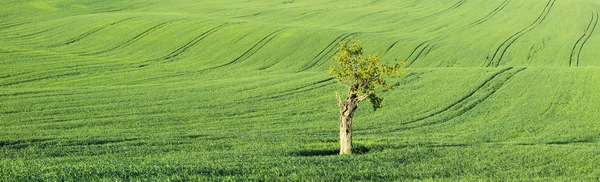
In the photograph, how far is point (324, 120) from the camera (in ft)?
101

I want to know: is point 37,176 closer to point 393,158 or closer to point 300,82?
point 393,158

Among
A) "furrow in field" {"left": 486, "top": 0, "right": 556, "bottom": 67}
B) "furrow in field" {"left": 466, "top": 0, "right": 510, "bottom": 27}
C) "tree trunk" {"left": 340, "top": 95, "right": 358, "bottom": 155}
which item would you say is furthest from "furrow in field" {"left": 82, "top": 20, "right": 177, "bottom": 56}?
"tree trunk" {"left": 340, "top": 95, "right": 358, "bottom": 155}

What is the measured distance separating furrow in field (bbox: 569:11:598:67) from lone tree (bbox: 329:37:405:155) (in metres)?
41.3

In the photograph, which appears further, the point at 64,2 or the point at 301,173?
the point at 64,2

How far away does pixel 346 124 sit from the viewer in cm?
2111

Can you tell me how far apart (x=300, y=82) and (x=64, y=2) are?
153ft

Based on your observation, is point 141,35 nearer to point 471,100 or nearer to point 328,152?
point 471,100

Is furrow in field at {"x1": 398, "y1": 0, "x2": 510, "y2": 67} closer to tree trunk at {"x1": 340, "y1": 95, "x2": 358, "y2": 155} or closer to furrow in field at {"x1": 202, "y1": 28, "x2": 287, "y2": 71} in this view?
furrow in field at {"x1": 202, "y1": 28, "x2": 287, "y2": 71}

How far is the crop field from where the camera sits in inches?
732

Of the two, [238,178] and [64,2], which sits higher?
[64,2]

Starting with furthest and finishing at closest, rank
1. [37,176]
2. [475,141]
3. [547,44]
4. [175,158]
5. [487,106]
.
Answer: [547,44], [487,106], [475,141], [175,158], [37,176]

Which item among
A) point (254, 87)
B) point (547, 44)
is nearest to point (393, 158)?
point (254, 87)

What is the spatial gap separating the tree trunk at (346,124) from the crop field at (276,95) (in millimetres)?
666

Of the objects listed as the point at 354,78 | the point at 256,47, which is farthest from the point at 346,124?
the point at 256,47
